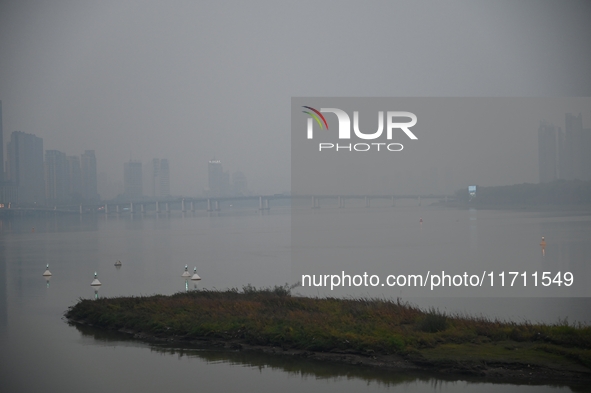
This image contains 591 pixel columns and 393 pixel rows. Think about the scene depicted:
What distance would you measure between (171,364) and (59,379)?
202 centimetres

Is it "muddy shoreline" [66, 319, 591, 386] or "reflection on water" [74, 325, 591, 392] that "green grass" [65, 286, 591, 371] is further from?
"reflection on water" [74, 325, 591, 392]

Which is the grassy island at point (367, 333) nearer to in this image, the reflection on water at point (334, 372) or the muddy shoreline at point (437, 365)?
the muddy shoreline at point (437, 365)

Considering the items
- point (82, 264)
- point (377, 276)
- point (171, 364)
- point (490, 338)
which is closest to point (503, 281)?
point (377, 276)

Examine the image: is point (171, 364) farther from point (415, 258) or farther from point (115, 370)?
point (415, 258)

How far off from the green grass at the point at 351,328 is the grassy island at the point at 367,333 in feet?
0.06

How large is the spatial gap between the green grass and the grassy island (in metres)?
0.02

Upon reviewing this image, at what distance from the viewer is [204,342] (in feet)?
49.4

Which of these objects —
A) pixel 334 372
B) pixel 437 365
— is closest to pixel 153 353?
pixel 334 372

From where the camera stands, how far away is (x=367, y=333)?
13883 millimetres

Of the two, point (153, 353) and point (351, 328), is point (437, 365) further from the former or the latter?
point (153, 353)

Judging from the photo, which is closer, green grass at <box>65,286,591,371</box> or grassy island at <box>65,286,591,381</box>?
grassy island at <box>65,286,591,381</box>

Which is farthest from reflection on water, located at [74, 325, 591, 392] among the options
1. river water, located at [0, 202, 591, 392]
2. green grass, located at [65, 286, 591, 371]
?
green grass, located at [65, 286, 591, 371]

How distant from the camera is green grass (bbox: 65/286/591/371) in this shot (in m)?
12.6

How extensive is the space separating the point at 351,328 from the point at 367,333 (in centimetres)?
45
